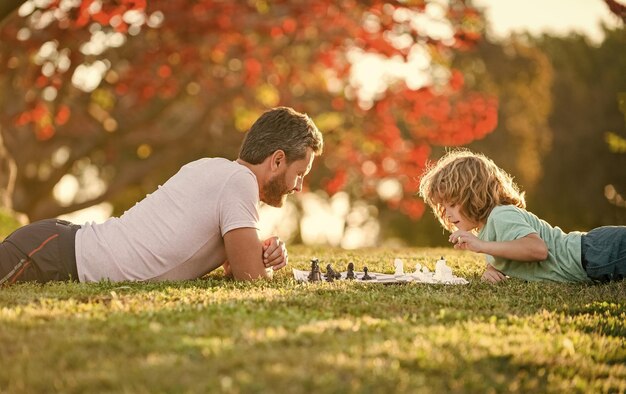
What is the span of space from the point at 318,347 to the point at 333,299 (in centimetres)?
134

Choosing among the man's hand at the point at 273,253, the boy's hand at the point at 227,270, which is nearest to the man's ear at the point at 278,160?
the man's hand at the point at 273,253

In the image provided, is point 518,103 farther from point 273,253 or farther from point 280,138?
point 273,253

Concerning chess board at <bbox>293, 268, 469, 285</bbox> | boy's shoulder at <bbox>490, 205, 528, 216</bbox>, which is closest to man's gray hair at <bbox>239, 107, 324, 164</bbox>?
chess board at <bbox>293, 268, 469, 285</bbox>

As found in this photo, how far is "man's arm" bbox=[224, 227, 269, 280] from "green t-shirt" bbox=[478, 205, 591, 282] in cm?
165

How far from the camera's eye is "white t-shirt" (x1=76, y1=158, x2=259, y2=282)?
5863mm

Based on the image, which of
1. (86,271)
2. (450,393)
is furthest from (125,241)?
(450,393)

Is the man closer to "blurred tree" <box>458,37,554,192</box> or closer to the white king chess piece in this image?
the white king chess piece

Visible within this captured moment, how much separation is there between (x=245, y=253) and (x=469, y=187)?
5.51 feet

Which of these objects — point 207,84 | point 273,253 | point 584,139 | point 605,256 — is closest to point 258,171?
point 273,253

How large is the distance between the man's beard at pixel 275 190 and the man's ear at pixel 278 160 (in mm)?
63

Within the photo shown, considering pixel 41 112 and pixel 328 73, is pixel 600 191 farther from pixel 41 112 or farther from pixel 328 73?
pixel 41 112

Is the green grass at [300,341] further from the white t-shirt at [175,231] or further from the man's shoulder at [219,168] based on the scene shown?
the man's shoulder at [219,168]

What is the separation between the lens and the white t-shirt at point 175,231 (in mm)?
5863

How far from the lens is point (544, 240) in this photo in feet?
21.0
